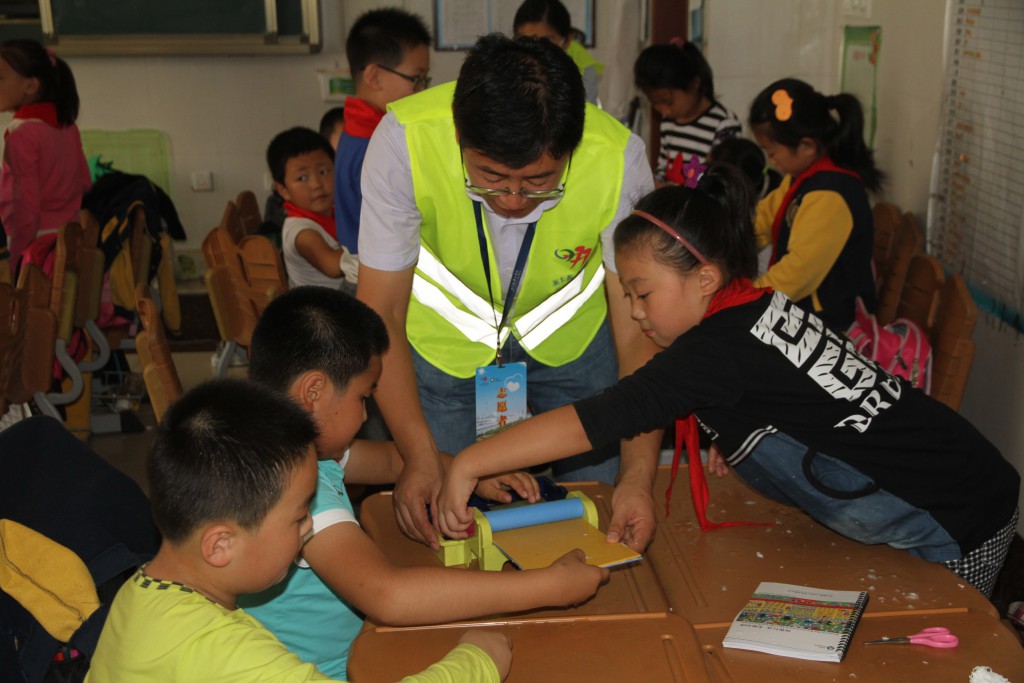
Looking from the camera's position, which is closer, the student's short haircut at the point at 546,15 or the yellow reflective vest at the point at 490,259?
the yellow reflective vest at the point at 490,259

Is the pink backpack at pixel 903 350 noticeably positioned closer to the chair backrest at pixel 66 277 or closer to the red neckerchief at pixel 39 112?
the chair backrest at pixel 66 277

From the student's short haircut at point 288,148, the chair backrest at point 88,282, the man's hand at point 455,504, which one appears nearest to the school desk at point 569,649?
the man's hand at point 455,504

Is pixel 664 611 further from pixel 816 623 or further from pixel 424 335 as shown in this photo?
pixel 424 335

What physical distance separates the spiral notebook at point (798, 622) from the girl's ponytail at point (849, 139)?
202cm

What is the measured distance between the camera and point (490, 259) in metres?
1.95

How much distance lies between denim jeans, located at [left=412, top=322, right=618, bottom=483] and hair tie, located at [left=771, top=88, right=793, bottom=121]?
1370mm

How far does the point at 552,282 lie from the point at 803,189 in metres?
1.45

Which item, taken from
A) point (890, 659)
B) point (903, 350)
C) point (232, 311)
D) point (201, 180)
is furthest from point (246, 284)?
point (890, 659)

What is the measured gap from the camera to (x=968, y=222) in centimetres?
300

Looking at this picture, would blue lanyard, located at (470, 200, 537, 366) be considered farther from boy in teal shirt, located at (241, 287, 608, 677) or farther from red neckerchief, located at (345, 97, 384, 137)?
red neckerchief, located at (345, 97, 384, 137)

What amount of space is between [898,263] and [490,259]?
6.17 ft

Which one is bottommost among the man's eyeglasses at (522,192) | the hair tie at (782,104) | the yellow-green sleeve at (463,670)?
the yellow-green sleeve at (463,670)

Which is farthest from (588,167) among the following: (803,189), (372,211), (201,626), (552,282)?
(803,189)

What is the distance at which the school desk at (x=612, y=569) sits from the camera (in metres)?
1.44
